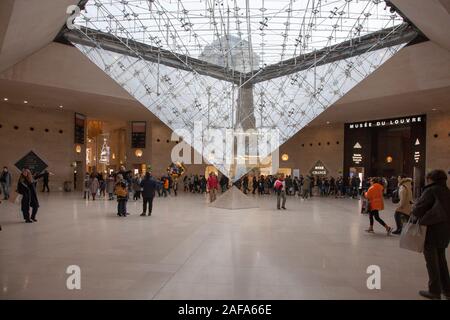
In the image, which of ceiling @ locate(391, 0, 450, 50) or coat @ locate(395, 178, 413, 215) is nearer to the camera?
coat @ locate(395, 178, 413, 215)

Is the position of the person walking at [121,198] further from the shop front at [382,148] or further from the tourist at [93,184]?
the shop front at [382,148]

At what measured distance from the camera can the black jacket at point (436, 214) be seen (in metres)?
3.36

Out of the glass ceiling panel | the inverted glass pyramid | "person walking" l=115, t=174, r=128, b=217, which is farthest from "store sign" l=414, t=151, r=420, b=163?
"person walking" l=115, t=174, r=128, b=217

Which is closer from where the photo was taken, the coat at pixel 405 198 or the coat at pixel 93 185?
the coat at pixel 405 198

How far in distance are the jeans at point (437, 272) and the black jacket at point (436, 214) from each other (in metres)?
0.08

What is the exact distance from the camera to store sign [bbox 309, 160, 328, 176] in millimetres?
24062

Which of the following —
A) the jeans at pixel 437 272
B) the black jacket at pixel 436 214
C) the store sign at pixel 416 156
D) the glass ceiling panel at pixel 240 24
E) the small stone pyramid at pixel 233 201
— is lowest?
the small stone pyramid at pixel 233 201

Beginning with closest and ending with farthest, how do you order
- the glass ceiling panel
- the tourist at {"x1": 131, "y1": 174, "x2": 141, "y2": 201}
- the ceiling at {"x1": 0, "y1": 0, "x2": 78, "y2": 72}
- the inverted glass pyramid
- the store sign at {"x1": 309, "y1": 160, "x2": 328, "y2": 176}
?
the ceiling at {"x1": 0, "y1": 0, "x2": 78, "y2": 72}, the glass ceiling panel, the inverted glass pyramid, the tourist at {"x1": 131, "y1": 174, "x2": 141, "y2": 201}, the store sign at {"x1": 309, "y1": 160, "x2": 328, "y2": 176}

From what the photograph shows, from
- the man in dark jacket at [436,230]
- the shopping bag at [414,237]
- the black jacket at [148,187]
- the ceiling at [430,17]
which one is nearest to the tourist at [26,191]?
the black jacket at [148,187]

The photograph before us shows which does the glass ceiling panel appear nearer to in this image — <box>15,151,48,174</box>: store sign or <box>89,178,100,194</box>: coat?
<box>89,178,100,194</box>: coat

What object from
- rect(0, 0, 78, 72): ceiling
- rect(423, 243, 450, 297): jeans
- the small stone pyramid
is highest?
rect(0, 0, 78, 72): ceiling

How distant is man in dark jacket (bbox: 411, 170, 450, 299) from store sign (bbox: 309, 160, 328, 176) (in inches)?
825

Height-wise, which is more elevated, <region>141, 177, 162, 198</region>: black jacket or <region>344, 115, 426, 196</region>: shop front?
<region>344, 115, 426, 196</region>: shop front

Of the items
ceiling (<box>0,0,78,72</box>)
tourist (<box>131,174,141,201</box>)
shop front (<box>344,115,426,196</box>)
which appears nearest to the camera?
ceiling (<box>0,0,78,72</box>)
